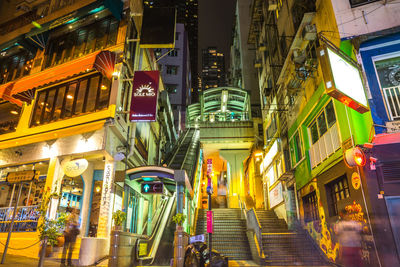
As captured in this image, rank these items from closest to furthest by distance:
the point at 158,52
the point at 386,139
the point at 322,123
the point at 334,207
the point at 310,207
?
1. the point at 386,139
2. the point at 334,207
3. the point at 322,123
4. the point at 310,207
5. the point at 158,52

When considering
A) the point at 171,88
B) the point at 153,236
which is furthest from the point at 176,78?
the point at 153,236

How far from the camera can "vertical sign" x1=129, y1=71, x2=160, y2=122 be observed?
12.3 m

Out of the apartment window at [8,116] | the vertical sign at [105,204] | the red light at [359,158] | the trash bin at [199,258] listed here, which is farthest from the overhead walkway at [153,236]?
the apartment window at [8,116]

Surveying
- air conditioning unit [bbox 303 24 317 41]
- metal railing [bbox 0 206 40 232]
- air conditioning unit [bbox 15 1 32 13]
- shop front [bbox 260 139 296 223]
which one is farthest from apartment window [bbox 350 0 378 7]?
air conditioning unit [bbox 15 1 32 13]

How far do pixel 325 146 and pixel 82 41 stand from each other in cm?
1509

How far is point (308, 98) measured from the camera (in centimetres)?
1215

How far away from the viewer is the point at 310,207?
40.2 feet

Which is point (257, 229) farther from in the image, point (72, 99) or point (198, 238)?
point (72, 99)

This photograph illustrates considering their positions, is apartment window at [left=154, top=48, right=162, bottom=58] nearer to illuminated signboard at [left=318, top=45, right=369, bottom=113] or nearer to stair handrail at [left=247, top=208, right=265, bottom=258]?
stair handrail at [left=247, top=208, right=265, bottom=258]

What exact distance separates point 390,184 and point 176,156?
60.4 ft

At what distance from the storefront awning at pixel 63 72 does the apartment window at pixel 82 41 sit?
1093mm

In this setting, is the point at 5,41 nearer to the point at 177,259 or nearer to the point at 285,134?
the point at 177,259

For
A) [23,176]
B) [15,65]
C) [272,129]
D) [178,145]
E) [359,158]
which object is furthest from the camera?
[178,145]

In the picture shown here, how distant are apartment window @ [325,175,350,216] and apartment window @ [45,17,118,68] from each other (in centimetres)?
1326
